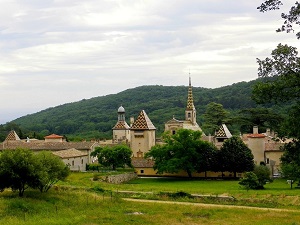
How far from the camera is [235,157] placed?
61562mm

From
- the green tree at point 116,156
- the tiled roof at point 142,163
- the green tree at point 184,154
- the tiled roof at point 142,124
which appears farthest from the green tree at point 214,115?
the green tree at point 184,154

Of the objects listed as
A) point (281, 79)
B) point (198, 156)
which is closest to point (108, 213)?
point (281, 79)

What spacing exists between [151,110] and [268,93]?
15560 centimetres

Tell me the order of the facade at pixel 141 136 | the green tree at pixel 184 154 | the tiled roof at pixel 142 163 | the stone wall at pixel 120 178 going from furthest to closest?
the facade at pixel 141 136 → the tiled roof at pixel 142 163 → the green tree at pixel 184 154 → the stone wall at pixel 120 178

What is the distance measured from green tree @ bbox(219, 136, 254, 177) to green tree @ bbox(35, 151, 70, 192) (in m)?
24.2

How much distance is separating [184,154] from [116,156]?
9.02 m

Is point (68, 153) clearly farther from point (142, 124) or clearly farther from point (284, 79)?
point (284, 79)

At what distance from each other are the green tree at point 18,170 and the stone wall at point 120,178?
770 inches

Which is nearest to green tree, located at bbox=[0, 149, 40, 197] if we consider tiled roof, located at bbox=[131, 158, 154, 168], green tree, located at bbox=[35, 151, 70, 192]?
green tree, located at bbox=[35, 151, 70, 192]

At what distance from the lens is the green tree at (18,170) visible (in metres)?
37.0

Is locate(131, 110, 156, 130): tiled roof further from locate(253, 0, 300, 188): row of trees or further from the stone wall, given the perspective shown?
locate(253, 0, 300, 188): row of trees

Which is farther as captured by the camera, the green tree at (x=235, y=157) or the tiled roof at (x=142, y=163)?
the tiled roof at (x=142, y=163)

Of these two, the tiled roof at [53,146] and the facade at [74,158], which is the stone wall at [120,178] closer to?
the facade at [74,158]

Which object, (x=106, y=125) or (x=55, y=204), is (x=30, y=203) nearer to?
(x=55, y=204)
